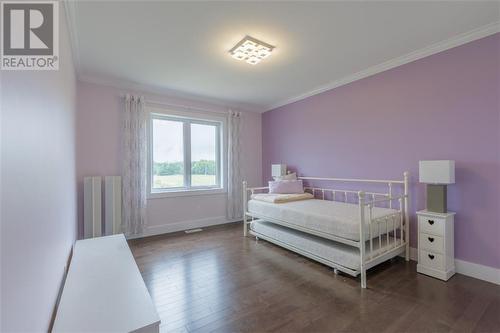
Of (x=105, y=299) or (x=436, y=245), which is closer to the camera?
(x=105, y=299)

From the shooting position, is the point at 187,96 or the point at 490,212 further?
the point at 187,96

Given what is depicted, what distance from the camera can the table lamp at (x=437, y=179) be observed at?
214cm

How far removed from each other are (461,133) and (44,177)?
135 inches

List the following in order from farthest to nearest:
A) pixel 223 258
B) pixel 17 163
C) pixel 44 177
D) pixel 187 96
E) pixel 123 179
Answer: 1. pixel 187 96
2. pixel 123 179
3. pixel 223 258
4. pixel 44 177
5. pixel 17 163

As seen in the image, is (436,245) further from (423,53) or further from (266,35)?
(266,35)

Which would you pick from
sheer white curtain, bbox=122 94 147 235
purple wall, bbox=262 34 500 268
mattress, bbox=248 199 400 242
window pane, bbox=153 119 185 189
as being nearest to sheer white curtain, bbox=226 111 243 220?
window pane, bbox=153 119 185 189

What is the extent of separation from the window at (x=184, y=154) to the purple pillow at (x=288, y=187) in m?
1.31

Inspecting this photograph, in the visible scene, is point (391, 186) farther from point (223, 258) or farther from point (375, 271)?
point (223, 258)

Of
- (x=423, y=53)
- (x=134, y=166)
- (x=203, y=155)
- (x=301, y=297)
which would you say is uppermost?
(x=423, y=53)

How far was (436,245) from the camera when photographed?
2201 millimetres

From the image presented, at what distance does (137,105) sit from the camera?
3.51 metres

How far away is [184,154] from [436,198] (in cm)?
371

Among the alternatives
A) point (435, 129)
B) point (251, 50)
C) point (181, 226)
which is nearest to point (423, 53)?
point (435, 129)

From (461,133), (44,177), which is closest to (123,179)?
(44,177)
